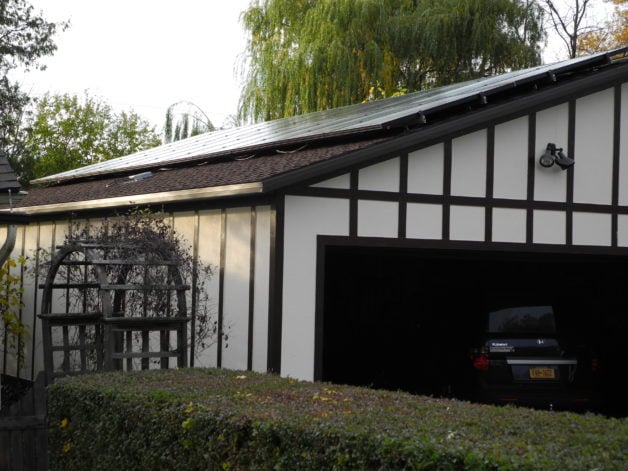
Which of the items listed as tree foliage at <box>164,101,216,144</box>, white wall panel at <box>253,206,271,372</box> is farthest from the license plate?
tree foliage at <box>164,101,216,144</box>

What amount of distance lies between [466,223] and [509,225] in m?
0.63

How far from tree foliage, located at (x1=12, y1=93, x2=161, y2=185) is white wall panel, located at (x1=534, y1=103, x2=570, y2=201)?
86.1 ft

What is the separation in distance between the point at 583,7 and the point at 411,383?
1895cm

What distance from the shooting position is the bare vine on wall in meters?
10.3

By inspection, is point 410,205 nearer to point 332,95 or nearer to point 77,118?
point 332,95

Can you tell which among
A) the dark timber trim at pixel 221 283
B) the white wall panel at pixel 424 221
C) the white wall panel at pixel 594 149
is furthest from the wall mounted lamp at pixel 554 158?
the dark timber trim at pixel 221 283

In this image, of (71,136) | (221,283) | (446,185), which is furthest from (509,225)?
(71,136)

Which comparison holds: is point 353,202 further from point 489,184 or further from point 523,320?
point 523,320

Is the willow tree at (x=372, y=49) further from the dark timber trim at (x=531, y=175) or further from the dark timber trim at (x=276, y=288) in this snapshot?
the dark timber trim at (x=276, y=288)

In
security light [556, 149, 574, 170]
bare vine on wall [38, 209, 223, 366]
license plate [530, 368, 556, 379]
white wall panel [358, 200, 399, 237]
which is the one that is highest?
security light [556, 149, 574, 170]

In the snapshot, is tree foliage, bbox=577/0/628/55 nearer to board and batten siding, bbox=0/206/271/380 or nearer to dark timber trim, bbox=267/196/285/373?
board and batten siding, bbox=0/206/271/380

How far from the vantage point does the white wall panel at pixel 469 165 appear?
38.2ft

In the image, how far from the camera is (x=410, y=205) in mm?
11344

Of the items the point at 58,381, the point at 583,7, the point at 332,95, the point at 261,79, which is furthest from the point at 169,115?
the point at 58,381
